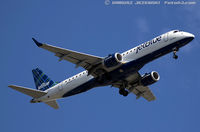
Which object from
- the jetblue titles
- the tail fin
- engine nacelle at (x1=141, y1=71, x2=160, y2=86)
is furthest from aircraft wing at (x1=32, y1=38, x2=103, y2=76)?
the tail fin

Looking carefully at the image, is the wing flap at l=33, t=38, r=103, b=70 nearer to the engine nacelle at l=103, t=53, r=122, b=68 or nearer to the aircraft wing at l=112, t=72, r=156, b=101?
the engine nacelle at l=103, t=53, r=122, b=68

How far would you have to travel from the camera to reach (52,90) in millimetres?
48125

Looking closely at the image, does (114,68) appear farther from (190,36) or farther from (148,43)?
(190,36)

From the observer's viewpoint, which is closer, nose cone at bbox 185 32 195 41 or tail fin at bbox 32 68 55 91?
nose cone at bbox 185 32 195 41

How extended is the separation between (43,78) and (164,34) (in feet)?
62.2

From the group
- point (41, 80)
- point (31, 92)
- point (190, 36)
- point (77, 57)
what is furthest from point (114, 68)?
point (41, 80)

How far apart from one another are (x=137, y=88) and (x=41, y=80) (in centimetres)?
1355

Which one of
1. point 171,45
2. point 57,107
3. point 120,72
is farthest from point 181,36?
point 57,107

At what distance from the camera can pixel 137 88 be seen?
5178 cm

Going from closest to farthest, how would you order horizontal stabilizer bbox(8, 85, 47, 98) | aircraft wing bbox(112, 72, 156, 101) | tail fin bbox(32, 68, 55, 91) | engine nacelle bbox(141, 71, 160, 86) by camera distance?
1. horizontal stabilizer bbox(8, 85, 47, 98)
2. engine nacelle bbox(141, 71, 160, 86)
3. aircraft wing bbox(112, 72, 156, 101)
4. tail fin bbox(32, 68, 55, 91)

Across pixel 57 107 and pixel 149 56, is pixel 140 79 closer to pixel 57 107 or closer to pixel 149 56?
pixel 149 56

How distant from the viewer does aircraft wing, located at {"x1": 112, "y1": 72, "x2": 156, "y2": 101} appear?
4812 centimetres

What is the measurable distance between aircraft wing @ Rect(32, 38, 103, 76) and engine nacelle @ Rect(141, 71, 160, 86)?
7.23 meters

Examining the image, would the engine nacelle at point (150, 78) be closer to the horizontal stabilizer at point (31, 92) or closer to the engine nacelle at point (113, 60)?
the engine nacelle at point (113, 60)
